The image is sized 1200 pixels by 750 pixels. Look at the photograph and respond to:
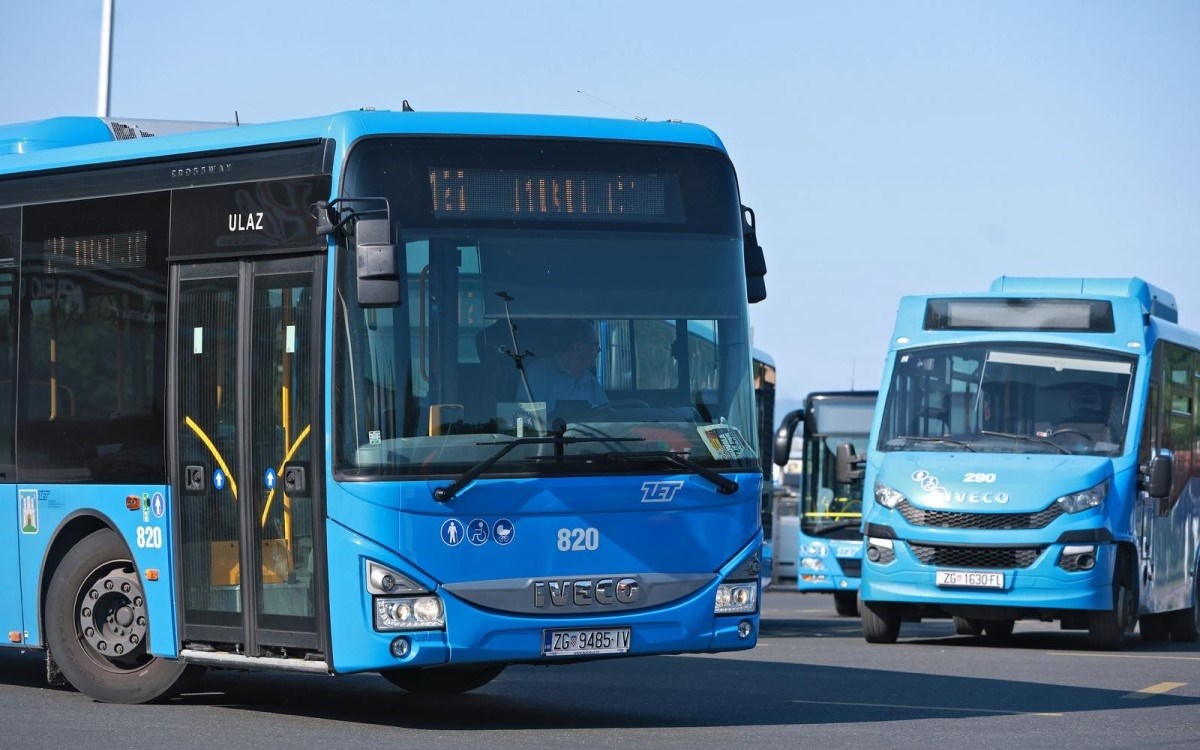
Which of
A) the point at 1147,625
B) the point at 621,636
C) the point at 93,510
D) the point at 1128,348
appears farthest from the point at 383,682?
the point at 1147,625

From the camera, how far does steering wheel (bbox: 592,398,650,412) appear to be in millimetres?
10828

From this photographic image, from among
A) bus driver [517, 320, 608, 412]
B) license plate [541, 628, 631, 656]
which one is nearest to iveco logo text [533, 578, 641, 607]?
license plate [541, 628, 631, 656]

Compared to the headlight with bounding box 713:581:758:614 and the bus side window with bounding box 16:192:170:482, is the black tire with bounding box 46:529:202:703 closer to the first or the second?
the bus side window with bounding box 16:192:170:482

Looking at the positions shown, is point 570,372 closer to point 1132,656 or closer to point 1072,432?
point 1132,656

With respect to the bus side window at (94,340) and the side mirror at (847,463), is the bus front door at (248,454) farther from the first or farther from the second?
the side mirror at (847,463)

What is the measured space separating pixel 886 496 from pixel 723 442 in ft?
28.8

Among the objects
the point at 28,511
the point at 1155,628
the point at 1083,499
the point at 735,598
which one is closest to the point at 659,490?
the point at 735,598

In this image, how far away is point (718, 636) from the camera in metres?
11.1

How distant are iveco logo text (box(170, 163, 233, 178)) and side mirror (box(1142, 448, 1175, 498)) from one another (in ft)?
36.4

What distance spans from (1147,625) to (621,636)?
1325 centimetres

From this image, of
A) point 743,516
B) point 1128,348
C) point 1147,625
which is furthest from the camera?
point 1147,625

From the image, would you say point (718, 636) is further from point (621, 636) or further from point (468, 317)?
point (468, 317)

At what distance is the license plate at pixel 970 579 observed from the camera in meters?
19.1

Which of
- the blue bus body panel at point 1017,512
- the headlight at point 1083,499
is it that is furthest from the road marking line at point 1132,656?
the headlight at point 1083,499
